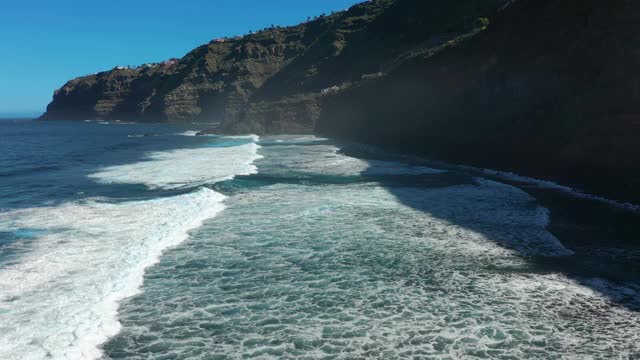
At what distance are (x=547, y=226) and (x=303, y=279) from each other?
29.2ft

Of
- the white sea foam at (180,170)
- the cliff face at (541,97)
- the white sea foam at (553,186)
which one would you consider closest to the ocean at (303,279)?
the white sea foam at (553,186)

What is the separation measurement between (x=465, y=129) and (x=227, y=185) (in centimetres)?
1969

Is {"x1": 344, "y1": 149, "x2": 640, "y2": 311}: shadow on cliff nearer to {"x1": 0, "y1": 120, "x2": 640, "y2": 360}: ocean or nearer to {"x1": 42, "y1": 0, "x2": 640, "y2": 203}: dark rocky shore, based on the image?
{"x1": 0, "y1": 120, "x2": 640, "y2": 360}: ocean

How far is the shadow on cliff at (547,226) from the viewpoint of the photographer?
11996mm

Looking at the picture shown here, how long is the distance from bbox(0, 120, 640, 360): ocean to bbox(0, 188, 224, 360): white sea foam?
0.15 feet

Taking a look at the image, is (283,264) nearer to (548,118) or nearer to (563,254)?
(563,254)

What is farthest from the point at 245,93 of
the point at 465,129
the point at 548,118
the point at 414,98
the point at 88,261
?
the point at 88,261

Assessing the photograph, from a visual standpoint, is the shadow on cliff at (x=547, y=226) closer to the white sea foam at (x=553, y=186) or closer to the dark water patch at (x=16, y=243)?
the white sea foam at (x=553, y=186)

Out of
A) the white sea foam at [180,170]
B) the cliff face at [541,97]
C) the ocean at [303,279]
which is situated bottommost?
the ocean at [303,279]

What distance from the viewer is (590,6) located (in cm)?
2625

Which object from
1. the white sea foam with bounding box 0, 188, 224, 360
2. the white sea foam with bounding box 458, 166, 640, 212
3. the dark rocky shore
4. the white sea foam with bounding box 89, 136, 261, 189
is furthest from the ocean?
the dark rocky shore

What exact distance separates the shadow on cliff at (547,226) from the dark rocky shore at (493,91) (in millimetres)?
3046

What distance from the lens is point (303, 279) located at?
1170 cm

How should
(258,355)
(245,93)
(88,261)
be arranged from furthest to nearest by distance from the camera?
1. (245,93)
2. (88,261)
3. (258,355)
